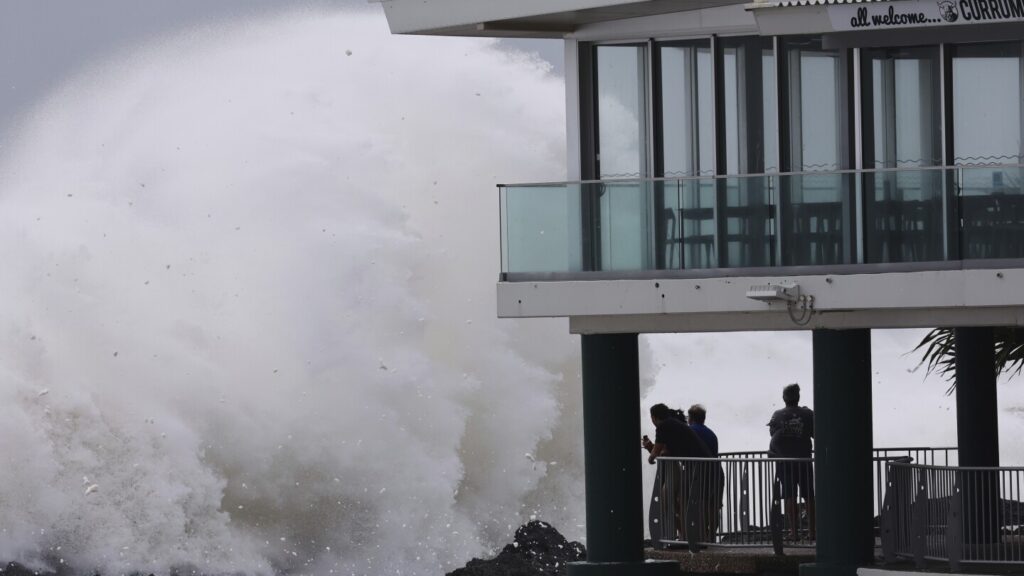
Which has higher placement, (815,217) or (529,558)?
(815,217)

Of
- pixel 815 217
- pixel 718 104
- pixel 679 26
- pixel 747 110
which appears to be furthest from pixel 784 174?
pixel 679 26

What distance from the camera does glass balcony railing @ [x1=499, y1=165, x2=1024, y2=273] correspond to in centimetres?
2191

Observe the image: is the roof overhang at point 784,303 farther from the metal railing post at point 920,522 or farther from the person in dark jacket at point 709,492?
the metal railing post at point 920,522

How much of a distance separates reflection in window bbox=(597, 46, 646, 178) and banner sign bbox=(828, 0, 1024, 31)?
3.19 meters

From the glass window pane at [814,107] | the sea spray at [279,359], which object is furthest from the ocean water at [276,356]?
the glass window pane at [814,107]

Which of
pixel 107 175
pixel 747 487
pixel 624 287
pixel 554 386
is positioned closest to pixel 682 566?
pixel 747 487

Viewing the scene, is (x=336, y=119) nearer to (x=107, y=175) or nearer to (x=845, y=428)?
(x=107, y=175)

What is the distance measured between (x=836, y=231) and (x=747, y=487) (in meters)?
2.84

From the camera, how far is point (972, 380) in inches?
1012

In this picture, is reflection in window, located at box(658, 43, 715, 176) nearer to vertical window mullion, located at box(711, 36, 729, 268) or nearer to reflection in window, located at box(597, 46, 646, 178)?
vertical window mullion, located at box(711, 36, 729, 268)

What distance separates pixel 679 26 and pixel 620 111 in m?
1.16

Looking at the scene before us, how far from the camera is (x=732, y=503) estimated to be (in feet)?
78.5

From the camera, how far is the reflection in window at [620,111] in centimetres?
2459

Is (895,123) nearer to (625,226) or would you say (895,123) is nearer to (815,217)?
(815,217)
